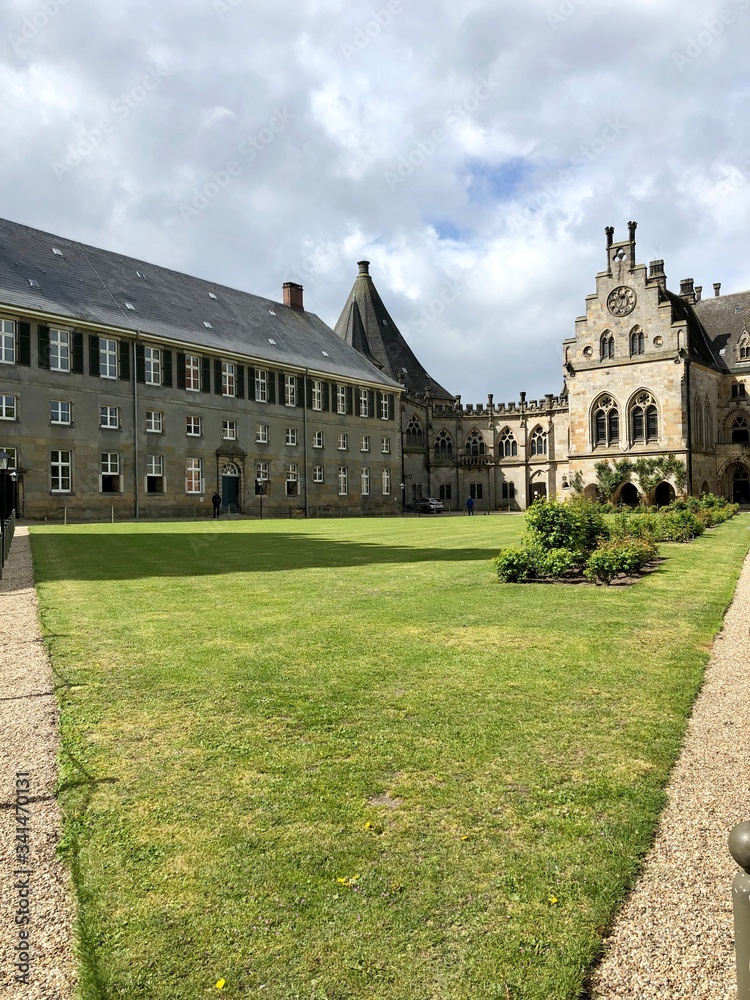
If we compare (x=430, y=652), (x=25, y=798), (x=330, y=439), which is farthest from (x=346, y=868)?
(x=330, y=439)

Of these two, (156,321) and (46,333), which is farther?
(156,321)

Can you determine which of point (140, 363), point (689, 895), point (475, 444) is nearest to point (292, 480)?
point (140, 363)

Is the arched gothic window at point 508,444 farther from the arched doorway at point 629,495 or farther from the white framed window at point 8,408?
the white framed window at point 8,408

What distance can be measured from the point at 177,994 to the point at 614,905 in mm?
1853

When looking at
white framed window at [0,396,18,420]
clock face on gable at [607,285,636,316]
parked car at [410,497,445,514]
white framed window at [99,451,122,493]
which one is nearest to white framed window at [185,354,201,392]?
white framed window at [99,451,122,493]

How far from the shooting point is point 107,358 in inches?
1404

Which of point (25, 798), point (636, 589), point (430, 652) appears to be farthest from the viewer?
point (636, 589)

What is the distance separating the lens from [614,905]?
3068 mm

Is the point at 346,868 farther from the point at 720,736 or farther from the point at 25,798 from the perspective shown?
the point at 720,736

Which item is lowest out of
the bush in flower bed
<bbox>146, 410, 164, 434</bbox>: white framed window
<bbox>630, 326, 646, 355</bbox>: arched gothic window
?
the bush in flower bed

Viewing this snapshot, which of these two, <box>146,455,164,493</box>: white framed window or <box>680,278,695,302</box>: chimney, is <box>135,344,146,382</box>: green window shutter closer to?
<box>146,455,164,493</box>: white framed window

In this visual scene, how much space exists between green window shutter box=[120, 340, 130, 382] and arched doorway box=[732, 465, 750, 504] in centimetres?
4263

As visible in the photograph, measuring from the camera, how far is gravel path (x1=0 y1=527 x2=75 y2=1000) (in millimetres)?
2727

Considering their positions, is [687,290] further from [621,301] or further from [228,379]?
[228,379]
